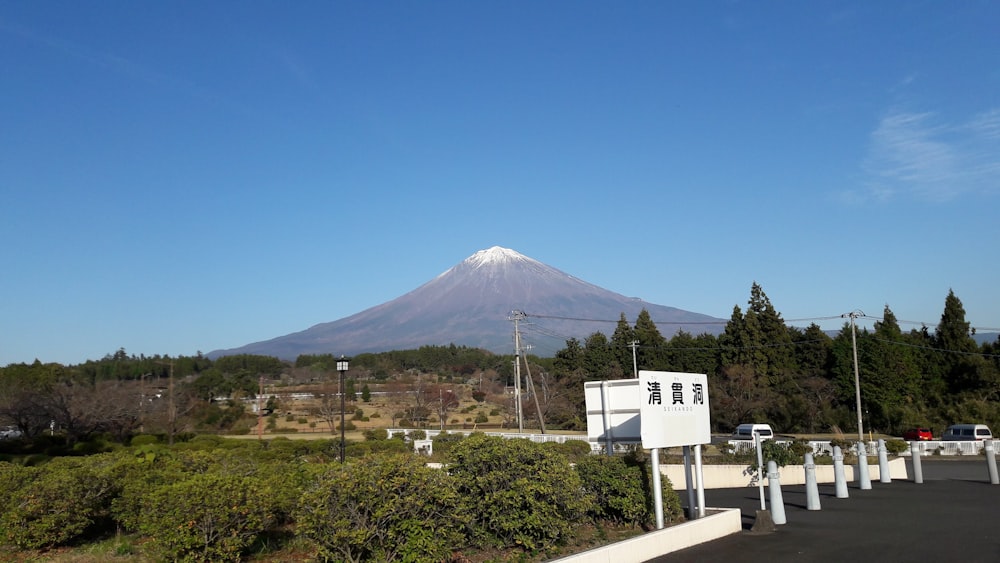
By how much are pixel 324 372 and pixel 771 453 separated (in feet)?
237

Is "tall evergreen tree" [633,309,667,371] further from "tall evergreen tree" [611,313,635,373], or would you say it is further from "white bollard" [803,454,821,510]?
"white bollard" [803,454,821,510]

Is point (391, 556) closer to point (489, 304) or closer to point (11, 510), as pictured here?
point (11, 510)

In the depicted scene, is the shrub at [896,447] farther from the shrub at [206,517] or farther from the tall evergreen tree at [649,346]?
the shrub at [206,517]

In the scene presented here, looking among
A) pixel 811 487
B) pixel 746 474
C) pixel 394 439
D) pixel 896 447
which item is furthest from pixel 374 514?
pixel 896 447

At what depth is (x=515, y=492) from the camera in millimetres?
8320

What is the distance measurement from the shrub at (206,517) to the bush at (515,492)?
7.31 feet

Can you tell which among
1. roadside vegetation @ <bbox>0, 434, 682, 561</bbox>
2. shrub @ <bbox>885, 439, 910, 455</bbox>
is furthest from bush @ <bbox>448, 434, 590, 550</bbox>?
shrub @ <bbox>885, 439, 910, 455</bbox>

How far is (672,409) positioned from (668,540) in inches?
68.3

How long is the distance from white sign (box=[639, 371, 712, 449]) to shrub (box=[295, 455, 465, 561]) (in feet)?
10.8

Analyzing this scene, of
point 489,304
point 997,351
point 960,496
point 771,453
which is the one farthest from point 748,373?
point 489,304

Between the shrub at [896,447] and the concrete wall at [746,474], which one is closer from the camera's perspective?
the concrete wall at [746,474]

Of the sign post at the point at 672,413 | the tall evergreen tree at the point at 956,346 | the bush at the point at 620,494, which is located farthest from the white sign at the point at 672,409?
the tall evergreen tree at the point at 956,346

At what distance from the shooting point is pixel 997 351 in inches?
1628

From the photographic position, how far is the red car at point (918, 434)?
1337 inches
